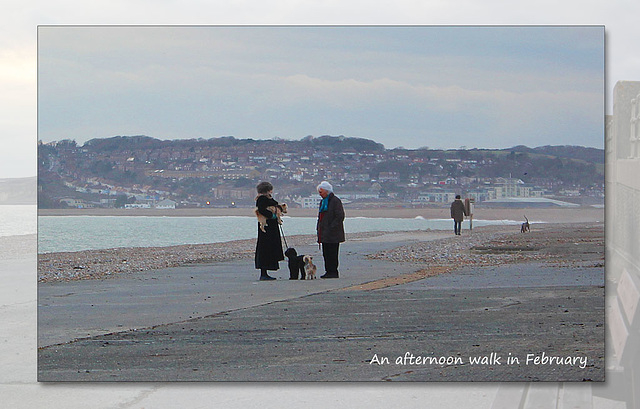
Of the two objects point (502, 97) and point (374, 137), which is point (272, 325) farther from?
point (502, 97)

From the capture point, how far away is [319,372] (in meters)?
7.40

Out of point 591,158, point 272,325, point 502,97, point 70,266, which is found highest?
point 502,97

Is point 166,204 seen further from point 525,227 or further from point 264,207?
point 525,227

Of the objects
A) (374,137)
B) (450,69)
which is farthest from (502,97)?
(374,137)

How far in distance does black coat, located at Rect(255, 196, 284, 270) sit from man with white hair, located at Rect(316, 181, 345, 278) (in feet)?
1.14

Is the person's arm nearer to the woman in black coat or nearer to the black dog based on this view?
the woman in black coat

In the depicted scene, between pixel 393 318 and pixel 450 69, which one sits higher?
pixel 450 69

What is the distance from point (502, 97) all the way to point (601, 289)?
176 cm

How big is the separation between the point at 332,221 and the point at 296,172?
1.61 feet

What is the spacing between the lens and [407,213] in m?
7.40

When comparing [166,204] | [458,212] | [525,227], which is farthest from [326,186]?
[525,227]

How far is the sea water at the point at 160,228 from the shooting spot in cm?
736

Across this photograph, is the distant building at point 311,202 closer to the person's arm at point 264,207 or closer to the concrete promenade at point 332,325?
the person's arm at point 264,207

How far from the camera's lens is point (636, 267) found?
7188 mm
